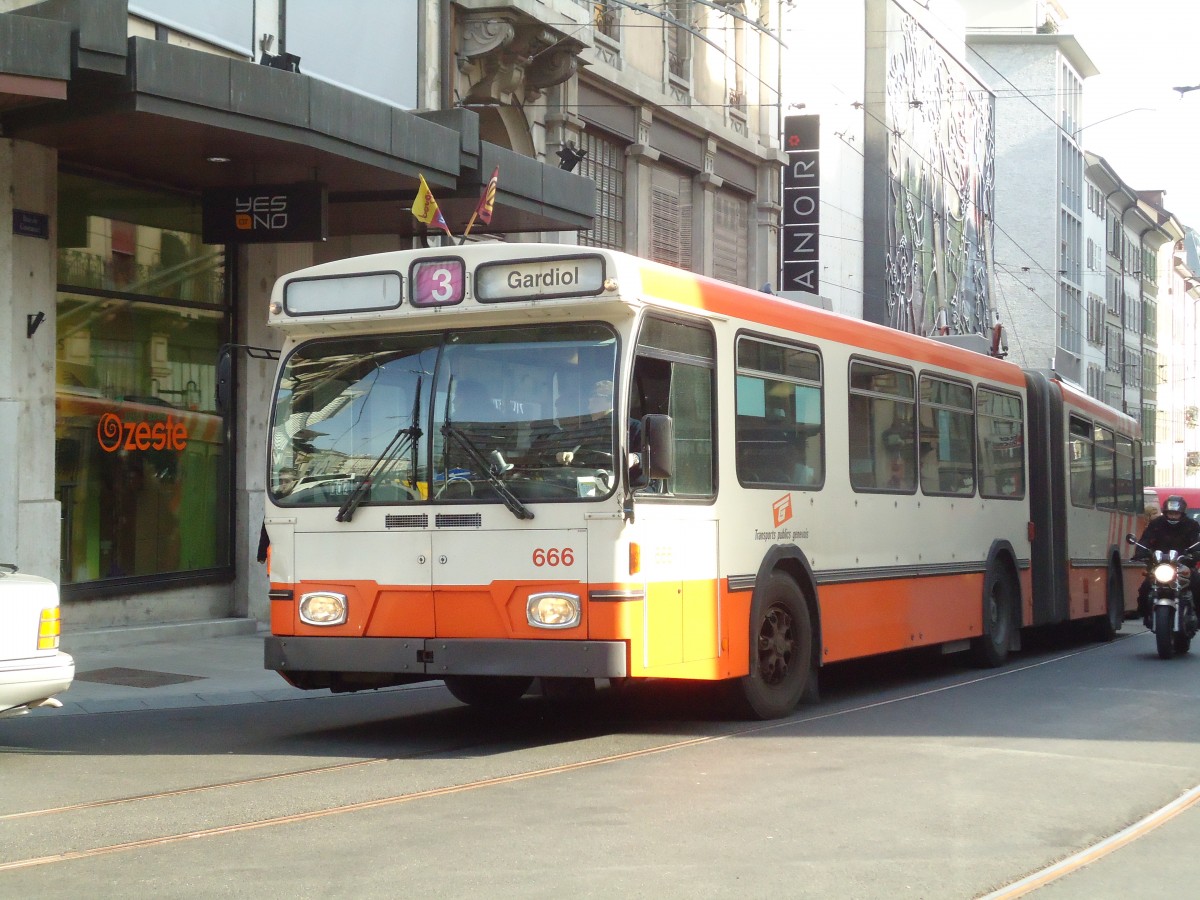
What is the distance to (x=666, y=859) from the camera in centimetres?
613

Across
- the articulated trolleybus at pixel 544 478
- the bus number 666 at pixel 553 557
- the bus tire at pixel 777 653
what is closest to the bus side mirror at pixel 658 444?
the articulated trolleybus at pixel 544 478

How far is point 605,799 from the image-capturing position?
7.43 metres

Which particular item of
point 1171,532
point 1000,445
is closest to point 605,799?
point 1000,445

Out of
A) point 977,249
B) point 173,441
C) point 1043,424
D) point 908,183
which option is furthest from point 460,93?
point 977,249

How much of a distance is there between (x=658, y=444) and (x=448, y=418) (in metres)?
1.28

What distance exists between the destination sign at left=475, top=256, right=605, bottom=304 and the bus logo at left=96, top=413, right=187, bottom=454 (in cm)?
784

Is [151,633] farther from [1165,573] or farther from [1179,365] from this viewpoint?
[1179,365]

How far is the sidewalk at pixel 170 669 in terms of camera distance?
12227mm

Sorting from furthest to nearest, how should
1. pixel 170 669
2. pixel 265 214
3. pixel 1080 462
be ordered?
pixel 1080 462 < pixel 265 214 < pixel 170 669

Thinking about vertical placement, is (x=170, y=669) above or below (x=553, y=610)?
below

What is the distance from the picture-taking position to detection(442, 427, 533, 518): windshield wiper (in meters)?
9.02

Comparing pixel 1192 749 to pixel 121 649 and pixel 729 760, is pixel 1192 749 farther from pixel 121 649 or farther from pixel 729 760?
pixel 121 649

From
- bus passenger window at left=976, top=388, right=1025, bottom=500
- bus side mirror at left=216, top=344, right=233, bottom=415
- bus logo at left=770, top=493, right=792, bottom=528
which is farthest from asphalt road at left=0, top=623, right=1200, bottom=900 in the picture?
bus passenger window at left=976, top=388, right=1025, bottom=500

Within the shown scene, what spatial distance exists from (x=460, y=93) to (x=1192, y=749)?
1353 cm
